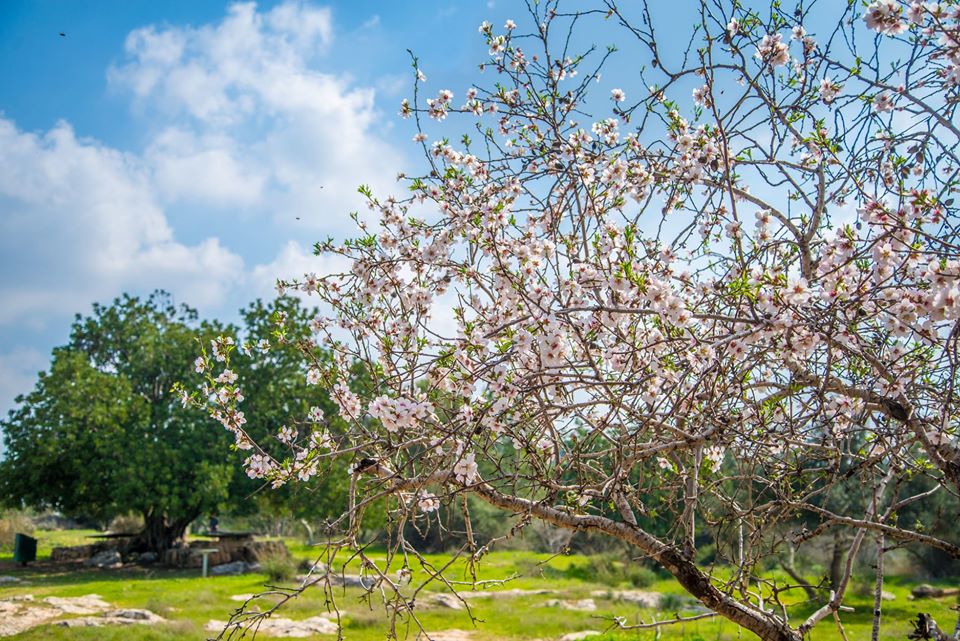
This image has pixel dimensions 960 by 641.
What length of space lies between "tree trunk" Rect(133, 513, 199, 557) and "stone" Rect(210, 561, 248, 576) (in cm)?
289

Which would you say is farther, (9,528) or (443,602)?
(9,528)

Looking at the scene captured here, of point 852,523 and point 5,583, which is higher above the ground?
point 852,523

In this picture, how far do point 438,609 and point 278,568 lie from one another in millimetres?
5452

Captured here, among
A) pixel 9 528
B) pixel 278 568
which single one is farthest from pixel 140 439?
pixel 9 528

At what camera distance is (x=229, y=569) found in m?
19.4

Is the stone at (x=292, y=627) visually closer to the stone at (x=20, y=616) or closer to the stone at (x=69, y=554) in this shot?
the stone at (x=20, y=616)

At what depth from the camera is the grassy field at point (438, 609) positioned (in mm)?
9898

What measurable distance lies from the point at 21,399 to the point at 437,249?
20246 millimetres

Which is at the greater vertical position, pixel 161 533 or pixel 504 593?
pixel 161 533

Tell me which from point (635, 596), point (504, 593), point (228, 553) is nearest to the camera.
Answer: point (635, 596)

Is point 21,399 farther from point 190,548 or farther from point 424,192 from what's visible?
point 424,192

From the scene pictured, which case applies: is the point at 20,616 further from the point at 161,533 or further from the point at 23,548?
the point at 161,533

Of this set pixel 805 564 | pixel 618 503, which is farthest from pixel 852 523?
pixel 805 564

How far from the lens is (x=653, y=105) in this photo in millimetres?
3975
